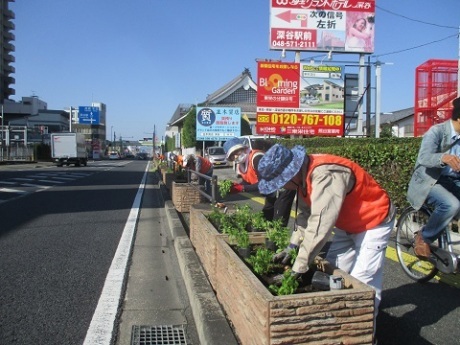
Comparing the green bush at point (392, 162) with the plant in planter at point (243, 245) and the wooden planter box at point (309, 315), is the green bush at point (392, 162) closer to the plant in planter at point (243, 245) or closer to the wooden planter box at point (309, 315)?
the plant in planter at point (243, 245)

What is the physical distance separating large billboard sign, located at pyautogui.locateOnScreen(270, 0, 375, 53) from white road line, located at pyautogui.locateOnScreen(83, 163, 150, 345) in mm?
15189

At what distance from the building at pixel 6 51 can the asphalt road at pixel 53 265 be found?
292 feet

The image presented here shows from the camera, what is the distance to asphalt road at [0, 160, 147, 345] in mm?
3693

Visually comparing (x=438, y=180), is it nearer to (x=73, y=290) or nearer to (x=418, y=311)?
(x=418, y=311)

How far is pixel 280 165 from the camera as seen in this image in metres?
2.62

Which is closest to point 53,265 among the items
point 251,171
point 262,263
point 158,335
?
point 158,335

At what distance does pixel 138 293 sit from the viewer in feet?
15.3

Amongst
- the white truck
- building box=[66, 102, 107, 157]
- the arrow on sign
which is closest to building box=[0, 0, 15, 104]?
building box=[66, 102, 107, 157]

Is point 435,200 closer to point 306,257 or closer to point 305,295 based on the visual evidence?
point 306,257

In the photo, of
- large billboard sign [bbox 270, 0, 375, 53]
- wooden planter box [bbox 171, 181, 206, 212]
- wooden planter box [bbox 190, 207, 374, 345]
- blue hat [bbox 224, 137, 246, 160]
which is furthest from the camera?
large billboard sign [bbox 270, 0, 375, 53]

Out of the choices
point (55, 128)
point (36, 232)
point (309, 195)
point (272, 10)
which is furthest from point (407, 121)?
point (55, 128)

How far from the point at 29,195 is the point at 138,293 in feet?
34.8

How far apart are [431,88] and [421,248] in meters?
11.8

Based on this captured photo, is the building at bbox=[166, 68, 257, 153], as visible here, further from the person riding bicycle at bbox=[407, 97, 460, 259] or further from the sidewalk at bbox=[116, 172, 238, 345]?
the person riding bicycle at bbox=[407, 97, 460, 259]
